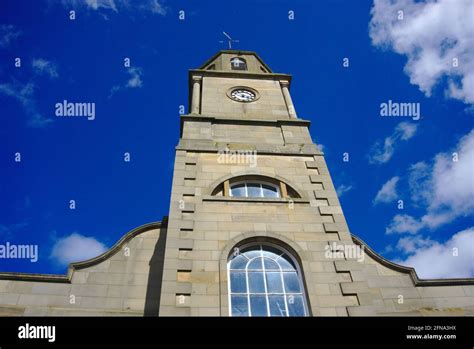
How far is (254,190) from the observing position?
1346 centimetres

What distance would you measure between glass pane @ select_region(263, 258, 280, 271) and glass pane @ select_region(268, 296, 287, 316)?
0.90m

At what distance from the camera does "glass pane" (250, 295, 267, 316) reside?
9.66 meters

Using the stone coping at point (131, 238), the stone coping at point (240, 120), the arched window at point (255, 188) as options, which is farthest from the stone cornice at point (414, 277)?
the stone coping at point (240, 120)

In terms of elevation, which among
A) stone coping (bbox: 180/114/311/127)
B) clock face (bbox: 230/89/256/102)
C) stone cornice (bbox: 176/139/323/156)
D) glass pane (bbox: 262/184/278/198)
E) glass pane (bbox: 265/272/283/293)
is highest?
clock face (bbox: 230/89/256/102)

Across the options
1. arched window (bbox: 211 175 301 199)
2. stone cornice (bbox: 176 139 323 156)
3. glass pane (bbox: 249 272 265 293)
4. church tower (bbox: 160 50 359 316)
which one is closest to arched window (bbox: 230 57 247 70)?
church tower (bbox: 160 50 359 316)

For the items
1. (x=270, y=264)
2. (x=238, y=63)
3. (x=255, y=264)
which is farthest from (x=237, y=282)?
(x=238, y=63)

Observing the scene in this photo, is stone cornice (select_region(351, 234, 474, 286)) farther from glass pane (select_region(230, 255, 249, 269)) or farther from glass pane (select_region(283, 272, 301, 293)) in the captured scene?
glass pane (select_region(230, 255, 249, 269))

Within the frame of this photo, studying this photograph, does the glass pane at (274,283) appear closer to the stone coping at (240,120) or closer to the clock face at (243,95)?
the stone coping at (240,120)

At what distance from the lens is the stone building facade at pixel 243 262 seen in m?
9.92

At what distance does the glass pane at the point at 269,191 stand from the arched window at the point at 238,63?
12065 mm

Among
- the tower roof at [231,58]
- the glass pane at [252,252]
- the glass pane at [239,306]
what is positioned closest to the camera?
the glass pane at [239,306]

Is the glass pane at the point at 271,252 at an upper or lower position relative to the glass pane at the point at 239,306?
upper
